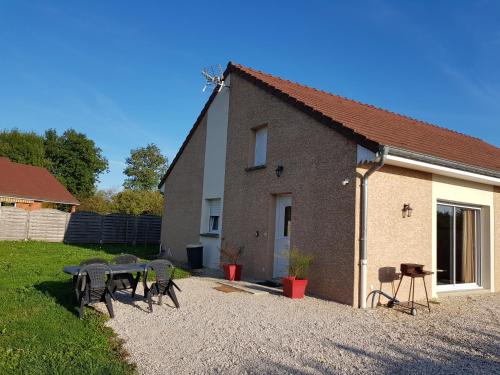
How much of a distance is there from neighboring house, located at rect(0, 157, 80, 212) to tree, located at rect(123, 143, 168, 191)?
2068cm

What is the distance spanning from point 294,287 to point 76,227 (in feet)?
58.5

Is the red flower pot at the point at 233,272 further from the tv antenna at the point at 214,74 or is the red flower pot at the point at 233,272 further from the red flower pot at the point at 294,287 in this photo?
the tv antenna at the point at 214,74

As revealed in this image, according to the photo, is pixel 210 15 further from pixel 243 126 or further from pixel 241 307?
pixel 241 307

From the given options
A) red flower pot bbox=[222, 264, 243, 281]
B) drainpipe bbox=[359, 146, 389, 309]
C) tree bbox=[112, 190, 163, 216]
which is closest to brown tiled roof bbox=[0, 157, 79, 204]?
tree bbox=[112, 190, 163, 216]

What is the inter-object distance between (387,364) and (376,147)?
407cm

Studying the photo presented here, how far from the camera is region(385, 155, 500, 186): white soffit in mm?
7996

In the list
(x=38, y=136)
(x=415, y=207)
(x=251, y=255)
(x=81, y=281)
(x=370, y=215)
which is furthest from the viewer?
(x=38, y=136)

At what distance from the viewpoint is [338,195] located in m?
8.67

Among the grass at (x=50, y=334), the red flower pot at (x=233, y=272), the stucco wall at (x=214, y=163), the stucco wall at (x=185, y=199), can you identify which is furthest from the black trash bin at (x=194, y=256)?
the grass at (x=50, y=334)

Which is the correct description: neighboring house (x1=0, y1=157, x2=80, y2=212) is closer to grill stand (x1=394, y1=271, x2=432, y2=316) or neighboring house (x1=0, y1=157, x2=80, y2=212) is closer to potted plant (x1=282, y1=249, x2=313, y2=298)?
potted plant (x1=282, y1=249, x2=313, y2=298)

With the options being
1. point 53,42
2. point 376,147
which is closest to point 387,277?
point 376,147

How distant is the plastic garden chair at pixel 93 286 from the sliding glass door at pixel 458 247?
7577mm

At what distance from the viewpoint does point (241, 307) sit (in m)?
7.62

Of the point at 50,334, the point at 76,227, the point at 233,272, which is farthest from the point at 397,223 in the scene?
the point at 76,227
